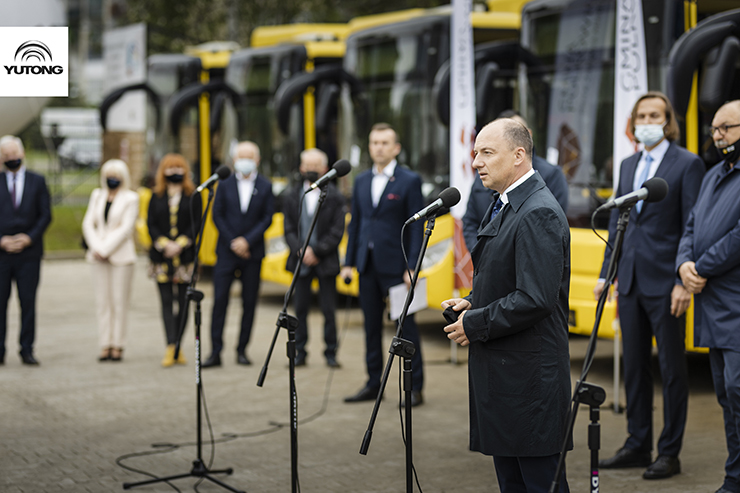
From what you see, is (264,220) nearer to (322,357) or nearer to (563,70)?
(322,357)

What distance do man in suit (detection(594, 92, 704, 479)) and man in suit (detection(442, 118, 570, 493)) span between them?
1.99m

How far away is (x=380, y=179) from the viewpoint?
803cm

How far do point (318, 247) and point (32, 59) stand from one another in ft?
15.4

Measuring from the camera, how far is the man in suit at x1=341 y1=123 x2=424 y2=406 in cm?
781

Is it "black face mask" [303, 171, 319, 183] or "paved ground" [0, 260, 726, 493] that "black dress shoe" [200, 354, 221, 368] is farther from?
"black face mask" [303, 171, 319, 183]

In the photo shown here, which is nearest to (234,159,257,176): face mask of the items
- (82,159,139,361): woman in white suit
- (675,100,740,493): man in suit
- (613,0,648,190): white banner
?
(82,159,139,361): woman in white suit

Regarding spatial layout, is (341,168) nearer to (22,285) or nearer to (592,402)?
(592,402)

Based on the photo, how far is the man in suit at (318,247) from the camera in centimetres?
969

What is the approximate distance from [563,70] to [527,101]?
1.80 feet

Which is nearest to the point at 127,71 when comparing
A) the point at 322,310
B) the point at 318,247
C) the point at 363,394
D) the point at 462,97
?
the point at 318,247

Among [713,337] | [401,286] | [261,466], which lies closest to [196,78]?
[401,286]

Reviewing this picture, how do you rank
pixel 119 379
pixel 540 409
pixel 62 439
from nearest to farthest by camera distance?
pixel 540 409 < pixel 62 439 < pixel 119 379

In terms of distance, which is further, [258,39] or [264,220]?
[258,39]

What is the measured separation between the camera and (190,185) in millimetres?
9781
